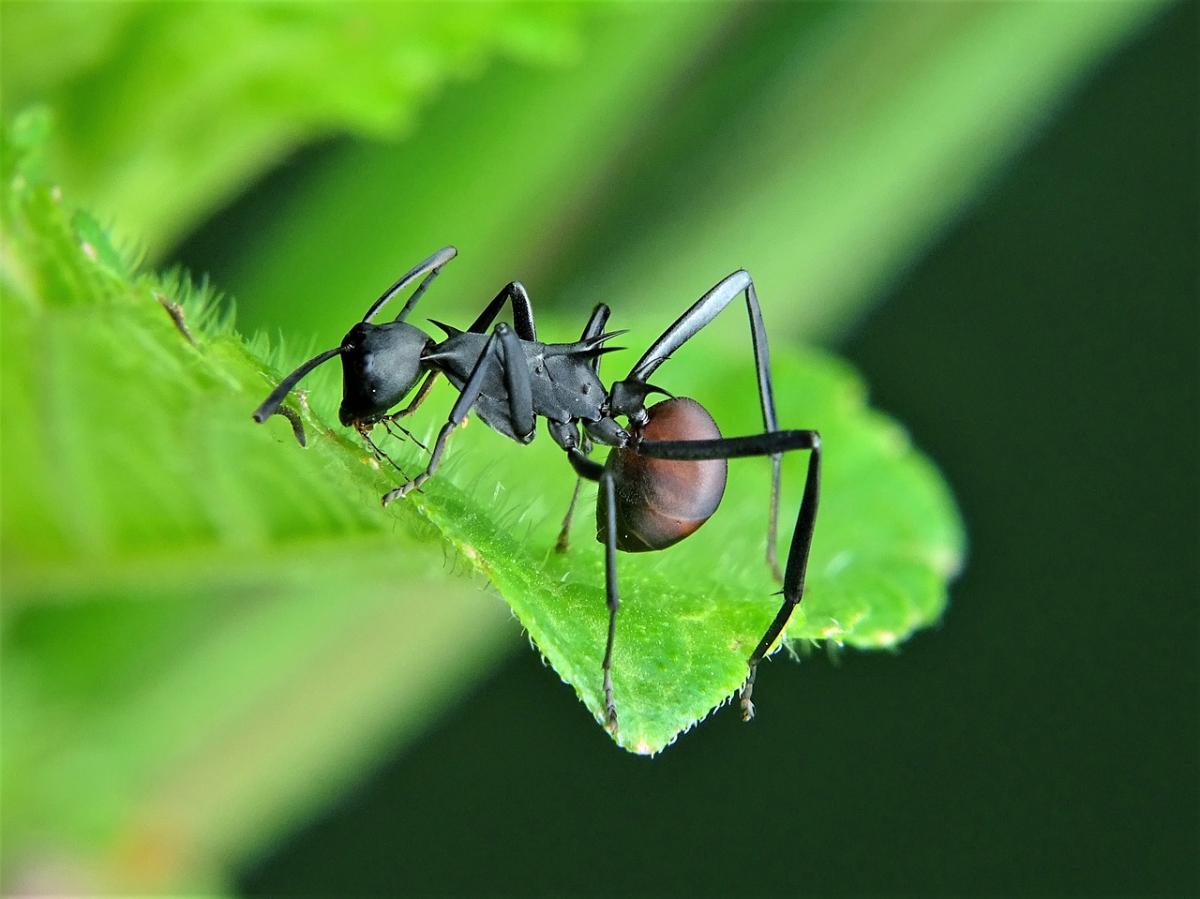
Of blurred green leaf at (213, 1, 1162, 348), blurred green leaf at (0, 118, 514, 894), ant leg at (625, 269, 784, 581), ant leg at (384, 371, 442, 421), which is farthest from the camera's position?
blurred green leaf at (213, 1, 1162, 348)

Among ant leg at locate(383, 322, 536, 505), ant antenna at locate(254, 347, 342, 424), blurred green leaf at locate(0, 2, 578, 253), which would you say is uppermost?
blurred green leaf at locate(0, 2, 578, 253)

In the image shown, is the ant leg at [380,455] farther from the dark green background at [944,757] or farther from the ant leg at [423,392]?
the dark green background at [944,757]

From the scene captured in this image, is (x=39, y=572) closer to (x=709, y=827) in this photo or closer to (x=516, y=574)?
(x=516, y=574)

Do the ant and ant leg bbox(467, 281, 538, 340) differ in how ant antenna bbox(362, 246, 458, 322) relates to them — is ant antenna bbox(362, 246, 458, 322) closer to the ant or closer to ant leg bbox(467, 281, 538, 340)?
the ant

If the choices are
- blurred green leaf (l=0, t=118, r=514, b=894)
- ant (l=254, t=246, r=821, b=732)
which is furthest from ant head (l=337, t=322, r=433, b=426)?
blurred green leaf (l=0, t=118, r=514, b=894)

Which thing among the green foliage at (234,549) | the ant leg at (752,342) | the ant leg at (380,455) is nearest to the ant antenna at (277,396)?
the green foliage at (234,549)

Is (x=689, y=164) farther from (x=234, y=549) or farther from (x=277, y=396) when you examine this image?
(x=277, y=396)

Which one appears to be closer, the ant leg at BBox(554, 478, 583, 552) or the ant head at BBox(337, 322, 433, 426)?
the ant leg at BBox(554, 478, 583, 552)

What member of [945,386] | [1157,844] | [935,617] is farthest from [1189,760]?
[935,617]

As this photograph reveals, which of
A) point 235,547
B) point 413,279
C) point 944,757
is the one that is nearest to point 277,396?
point 235,547
